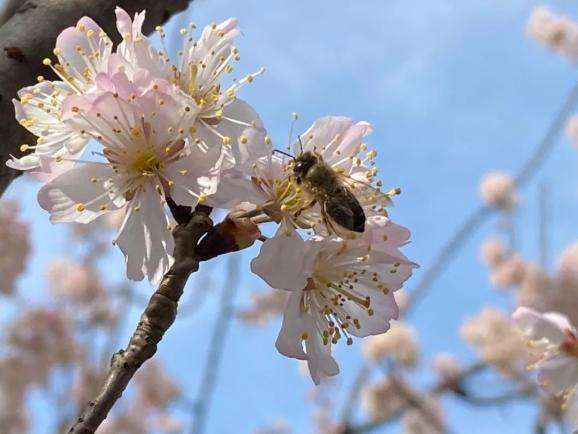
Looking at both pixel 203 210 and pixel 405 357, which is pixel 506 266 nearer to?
pixel 405 357

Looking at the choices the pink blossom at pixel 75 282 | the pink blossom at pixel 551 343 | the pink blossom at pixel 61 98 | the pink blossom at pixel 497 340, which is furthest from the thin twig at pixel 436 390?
the pink blossom at pixel 75 282

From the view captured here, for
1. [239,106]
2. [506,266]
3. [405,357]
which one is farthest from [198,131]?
[506,266]

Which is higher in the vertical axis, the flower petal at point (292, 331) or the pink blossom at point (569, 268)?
the flower petal at point (292, 331)

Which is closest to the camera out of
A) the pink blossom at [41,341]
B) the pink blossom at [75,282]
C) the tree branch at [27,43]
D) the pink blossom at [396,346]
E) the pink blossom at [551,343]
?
the tree branch at [27,43]

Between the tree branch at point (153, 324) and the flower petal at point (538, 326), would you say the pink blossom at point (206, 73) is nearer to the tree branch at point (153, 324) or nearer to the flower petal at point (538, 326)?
the tree branch at point (153, 324)

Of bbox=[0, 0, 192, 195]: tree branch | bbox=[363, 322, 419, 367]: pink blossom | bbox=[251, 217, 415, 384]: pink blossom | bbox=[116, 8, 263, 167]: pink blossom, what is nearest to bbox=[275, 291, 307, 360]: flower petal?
bbox=[251, 217, 415, 384]: pink blossom

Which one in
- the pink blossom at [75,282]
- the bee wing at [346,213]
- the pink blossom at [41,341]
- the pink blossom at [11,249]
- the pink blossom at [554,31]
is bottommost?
the pink blossom at [75,282]

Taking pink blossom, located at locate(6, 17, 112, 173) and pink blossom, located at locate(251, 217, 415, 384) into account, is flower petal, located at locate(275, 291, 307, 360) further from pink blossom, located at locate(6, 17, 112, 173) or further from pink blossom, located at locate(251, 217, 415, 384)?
pink blossom, located at locate(6, 17, 112, 173)
